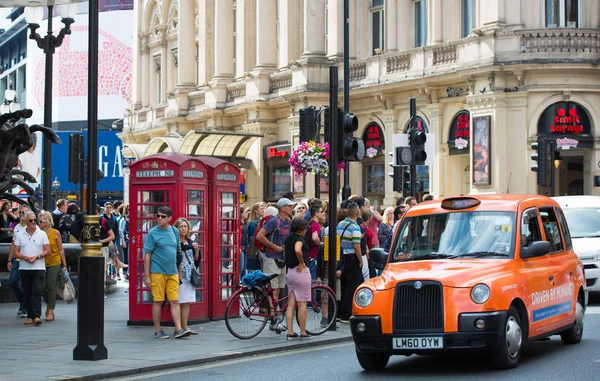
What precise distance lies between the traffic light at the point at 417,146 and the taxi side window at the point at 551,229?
11.3 metres

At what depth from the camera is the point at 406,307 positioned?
40.8ft

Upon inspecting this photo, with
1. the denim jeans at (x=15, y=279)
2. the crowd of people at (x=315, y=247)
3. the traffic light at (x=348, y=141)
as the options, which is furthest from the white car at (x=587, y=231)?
the denim jeans at (x=15, y=279)

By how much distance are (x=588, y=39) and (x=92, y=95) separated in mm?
24382

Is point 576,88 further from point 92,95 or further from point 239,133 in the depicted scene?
point 92,95

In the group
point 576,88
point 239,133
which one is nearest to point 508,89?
point 576,88

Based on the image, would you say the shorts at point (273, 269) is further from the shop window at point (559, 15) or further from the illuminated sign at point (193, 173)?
the shop window at point (559, 15)

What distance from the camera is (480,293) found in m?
12.2

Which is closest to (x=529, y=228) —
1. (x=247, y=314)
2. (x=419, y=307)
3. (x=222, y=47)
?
(x=419, y=307)

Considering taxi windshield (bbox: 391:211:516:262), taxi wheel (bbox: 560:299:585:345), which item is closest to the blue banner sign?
taxi wheel (bbox: 560:299:585:345)

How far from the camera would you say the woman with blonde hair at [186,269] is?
16.8 metres

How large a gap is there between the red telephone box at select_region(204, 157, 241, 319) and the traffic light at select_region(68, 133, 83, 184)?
1121cm

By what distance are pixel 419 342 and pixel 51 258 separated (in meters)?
8.97

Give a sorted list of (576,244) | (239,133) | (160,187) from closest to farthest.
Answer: (160,187), (576,244), (239,133)

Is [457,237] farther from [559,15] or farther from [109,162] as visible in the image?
[109,162]
